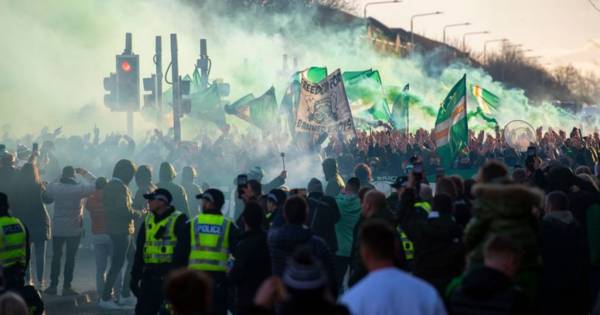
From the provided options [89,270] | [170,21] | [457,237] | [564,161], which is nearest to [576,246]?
[457,237]

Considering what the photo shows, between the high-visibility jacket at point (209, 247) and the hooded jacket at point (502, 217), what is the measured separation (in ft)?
10.3

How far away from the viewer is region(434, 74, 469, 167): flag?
21.9 m

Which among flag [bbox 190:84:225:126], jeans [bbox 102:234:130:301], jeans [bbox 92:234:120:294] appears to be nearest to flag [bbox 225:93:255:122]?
flag [bbox 190:84:225:126]

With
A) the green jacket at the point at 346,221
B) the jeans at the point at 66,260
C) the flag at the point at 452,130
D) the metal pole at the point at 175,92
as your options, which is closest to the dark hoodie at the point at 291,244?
the green jacket at the point at 346,221

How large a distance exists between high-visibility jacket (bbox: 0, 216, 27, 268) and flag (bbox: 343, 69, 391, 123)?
24337mm

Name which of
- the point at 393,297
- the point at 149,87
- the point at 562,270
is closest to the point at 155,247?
the point at 562,270

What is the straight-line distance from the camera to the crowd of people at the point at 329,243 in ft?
18.9

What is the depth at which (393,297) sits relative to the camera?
5.73 metres

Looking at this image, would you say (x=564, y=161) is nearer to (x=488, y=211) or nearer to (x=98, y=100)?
(x=488, y=211)

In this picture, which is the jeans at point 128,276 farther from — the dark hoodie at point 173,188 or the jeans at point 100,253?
the dark hoodie at point 173,188

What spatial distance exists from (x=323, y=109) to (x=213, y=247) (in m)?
15.5

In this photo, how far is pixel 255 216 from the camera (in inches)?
368

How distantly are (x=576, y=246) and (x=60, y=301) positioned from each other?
24.8 ft

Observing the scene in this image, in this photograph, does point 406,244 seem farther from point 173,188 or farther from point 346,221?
point 173,188
